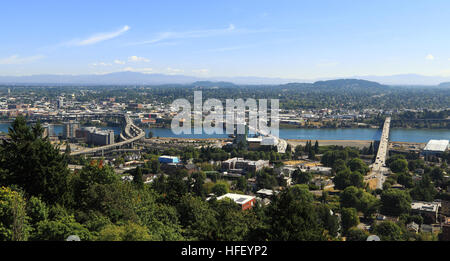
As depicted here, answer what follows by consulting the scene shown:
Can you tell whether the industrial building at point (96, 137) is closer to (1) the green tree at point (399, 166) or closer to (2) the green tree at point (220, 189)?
(2) the green tree at point (220, 189)

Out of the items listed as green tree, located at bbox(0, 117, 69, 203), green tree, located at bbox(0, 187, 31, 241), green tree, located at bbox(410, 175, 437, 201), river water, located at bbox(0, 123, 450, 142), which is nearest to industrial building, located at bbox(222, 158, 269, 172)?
green tree, located at bbox(410, 175, 437, 201)

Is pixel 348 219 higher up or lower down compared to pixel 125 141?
higher up

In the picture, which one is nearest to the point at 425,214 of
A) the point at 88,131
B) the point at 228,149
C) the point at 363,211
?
the point at 363,211

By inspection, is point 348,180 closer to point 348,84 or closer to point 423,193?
point 423,193

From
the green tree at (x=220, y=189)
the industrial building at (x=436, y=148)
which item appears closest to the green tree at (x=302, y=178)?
the green tree at (x=220, y=189)

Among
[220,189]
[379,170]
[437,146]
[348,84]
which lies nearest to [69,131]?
[220,189]

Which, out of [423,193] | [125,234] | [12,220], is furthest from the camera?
[423,193]

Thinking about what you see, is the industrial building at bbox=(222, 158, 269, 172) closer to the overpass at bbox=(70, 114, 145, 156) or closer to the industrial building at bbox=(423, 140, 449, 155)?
the overpass at bbox=(70, 114, 145, 156)
